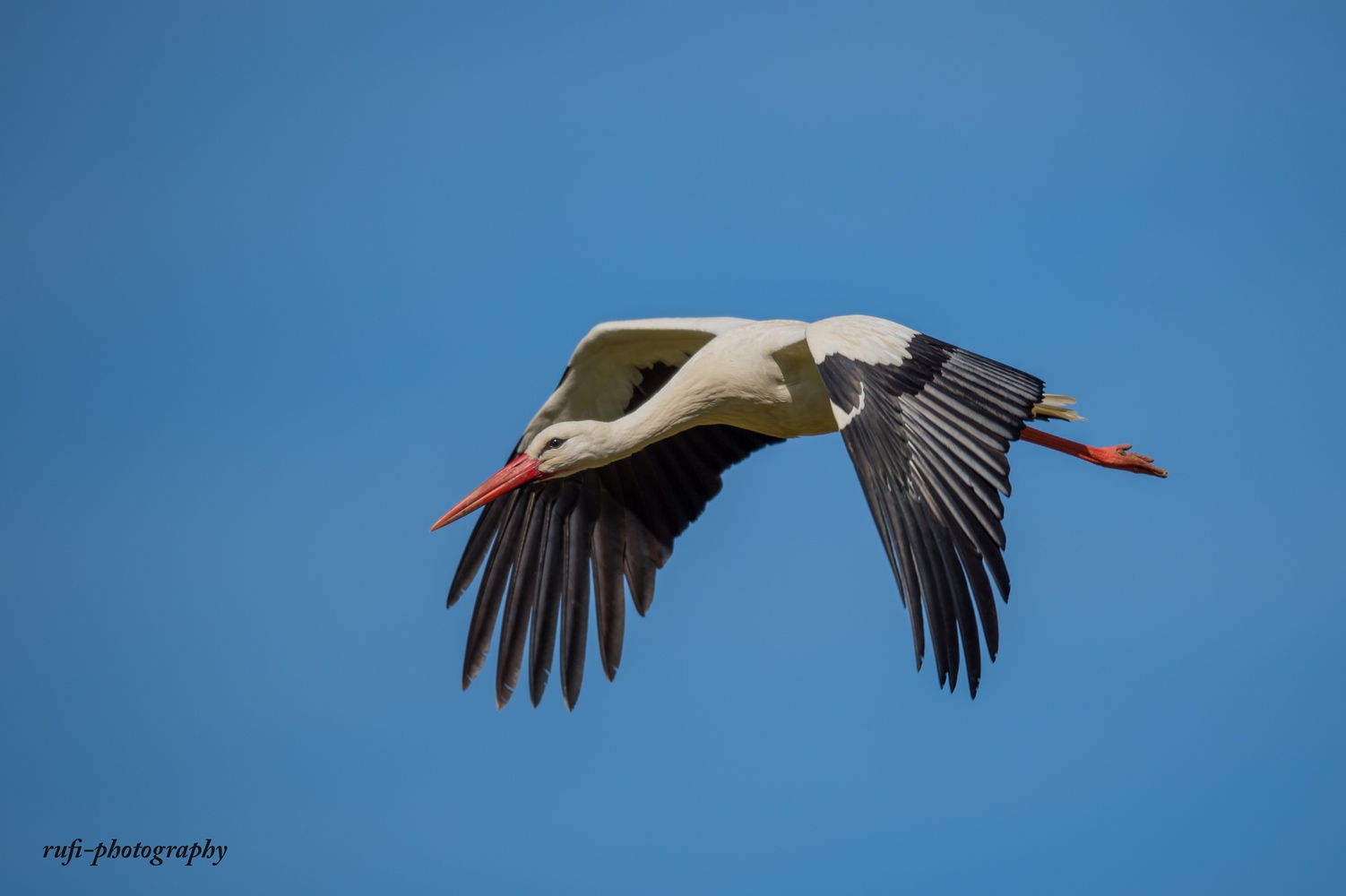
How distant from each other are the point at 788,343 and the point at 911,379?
1.53m

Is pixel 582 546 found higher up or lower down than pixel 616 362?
lower down

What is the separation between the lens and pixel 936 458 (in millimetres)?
7070

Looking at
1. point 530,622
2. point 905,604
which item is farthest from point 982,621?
point 530,622

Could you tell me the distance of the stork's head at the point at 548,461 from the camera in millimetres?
9555

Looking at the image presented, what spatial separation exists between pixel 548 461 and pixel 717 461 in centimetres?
160

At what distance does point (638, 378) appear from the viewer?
10.6 meters

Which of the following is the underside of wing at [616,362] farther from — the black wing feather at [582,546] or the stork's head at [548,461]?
the stork's head at [548,461]

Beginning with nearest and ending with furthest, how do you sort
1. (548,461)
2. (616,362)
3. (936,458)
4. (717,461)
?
(936,458), (548,461), (616,362), (717,461)

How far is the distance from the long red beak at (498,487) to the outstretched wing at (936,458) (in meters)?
2.49

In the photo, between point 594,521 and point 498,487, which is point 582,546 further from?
point 498,487

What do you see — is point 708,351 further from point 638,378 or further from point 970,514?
point 970,514

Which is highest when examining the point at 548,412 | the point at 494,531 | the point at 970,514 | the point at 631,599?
the point at 548,412

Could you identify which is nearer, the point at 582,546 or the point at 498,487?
the point at 498,487

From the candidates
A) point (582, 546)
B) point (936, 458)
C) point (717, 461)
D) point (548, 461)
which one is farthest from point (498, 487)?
point (936, 458)
